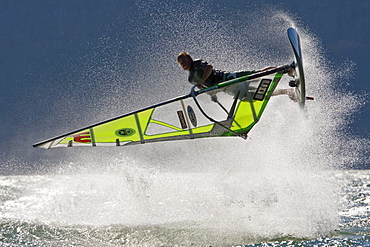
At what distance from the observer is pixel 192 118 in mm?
7562

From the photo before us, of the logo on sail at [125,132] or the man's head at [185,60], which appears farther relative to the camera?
the logo on sail at [125,132]

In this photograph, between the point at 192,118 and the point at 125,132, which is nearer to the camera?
the point at 192,118

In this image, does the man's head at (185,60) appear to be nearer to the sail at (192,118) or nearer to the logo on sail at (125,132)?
the sail at (192,118)

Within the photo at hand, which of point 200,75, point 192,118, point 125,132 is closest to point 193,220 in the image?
point 192,118

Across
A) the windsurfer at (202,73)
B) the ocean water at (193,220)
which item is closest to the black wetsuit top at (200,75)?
the windsurfer at (202,73)

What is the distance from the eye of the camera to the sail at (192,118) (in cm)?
691

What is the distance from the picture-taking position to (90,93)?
41.5 metres

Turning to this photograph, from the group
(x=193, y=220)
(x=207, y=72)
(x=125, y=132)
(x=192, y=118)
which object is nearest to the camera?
(x=207, y=72)

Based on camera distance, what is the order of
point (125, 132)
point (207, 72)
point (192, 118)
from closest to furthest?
point (207, 72), point (192, 118), point (125, 132)

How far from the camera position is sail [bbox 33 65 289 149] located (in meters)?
6.91

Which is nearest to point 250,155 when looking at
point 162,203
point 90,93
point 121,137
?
point 162,203

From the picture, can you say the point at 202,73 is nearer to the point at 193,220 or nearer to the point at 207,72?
the point at 207,72

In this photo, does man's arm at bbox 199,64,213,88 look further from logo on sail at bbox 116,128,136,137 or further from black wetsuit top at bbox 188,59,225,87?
logo on sail at bbox 116,128,136,137

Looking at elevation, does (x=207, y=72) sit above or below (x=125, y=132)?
above
